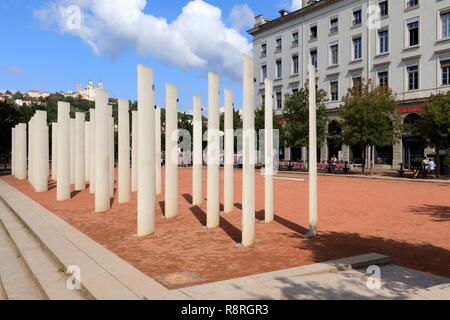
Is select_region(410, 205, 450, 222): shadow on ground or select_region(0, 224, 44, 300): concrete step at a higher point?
select_region(410, 205, 450, 222): shadow on ground

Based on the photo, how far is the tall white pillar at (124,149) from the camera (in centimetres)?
1371

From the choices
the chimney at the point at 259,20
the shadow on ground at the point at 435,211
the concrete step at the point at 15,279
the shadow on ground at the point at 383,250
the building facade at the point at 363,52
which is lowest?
the concrete step at the point at 15,279

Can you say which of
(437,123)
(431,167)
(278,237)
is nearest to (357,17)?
(437,123)

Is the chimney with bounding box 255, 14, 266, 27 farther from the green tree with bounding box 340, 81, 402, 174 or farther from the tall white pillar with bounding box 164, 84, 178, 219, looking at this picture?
the tall white pillar with bounding box 164, 84, 178, 219

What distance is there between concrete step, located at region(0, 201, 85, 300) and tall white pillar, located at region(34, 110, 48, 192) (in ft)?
32.2

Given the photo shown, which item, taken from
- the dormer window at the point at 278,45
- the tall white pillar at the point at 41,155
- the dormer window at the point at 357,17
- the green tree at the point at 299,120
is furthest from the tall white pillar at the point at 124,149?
the dormer window at the point at 278,45

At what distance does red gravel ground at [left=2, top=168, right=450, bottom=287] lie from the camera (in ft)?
21.4

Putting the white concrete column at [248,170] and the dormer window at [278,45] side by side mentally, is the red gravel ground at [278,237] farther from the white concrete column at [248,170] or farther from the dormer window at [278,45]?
the dormer window at [278,45]

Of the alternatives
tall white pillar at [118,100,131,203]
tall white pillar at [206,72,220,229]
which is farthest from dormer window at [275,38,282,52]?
tall white pillar at [206,72,220,229]

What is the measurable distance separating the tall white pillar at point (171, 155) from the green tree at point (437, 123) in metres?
19.3

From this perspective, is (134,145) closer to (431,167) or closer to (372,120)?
(372,120)

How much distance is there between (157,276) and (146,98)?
4.71 metres

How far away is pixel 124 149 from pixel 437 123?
784 inches

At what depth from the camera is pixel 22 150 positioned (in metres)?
27.7
